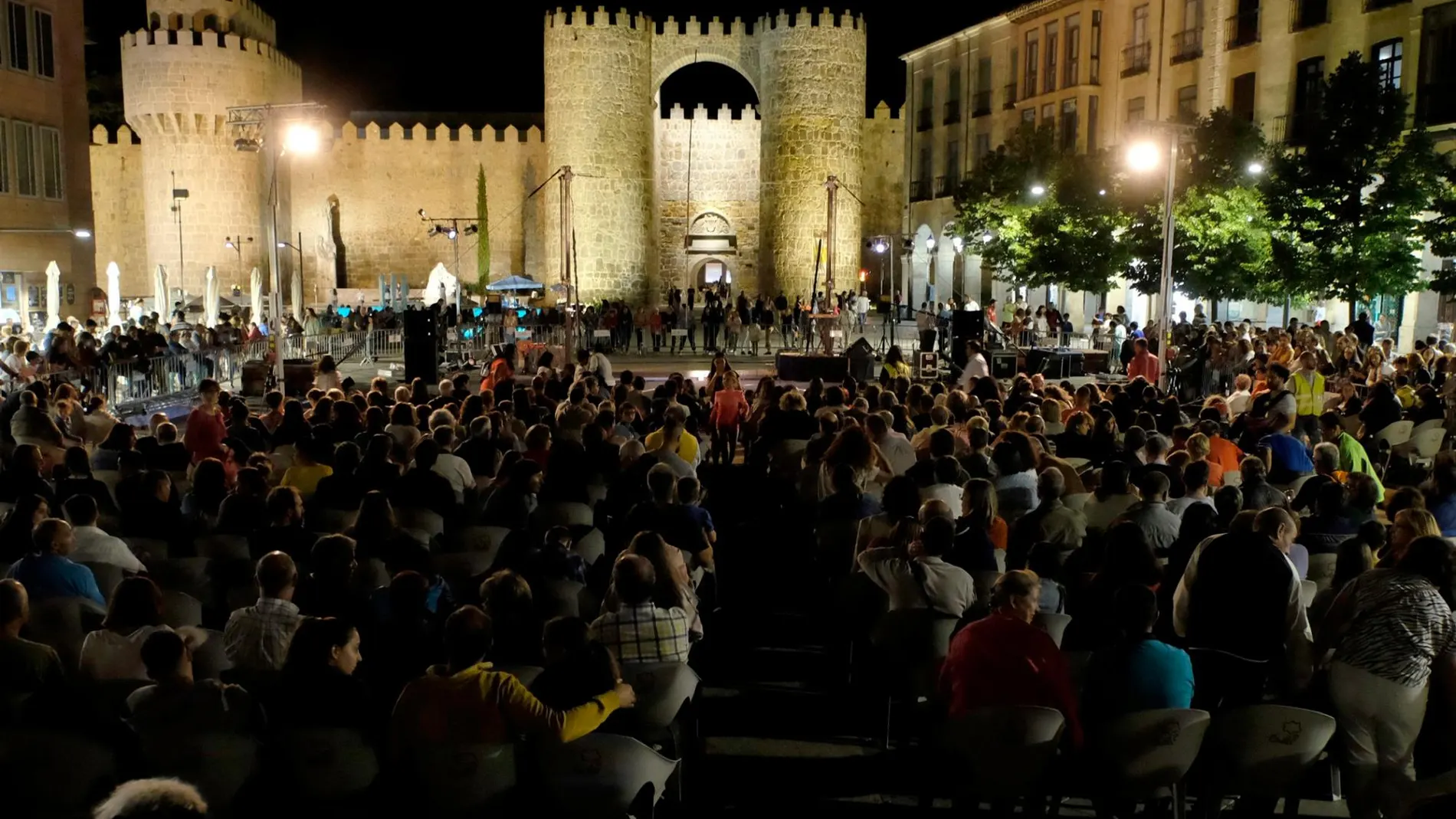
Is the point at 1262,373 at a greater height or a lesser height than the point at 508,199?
lesser

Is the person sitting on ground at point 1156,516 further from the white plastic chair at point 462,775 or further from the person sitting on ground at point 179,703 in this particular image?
the person sitting on ground at point 179,703

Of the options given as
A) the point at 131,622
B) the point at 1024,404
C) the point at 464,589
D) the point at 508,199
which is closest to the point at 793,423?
the point at 1024,404

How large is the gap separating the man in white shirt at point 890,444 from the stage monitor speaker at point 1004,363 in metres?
11.0

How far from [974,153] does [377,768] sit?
3625 centimetres

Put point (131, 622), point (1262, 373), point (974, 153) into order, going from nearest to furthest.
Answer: point (131, 622) < point (1262, 373) < point (974, 153)

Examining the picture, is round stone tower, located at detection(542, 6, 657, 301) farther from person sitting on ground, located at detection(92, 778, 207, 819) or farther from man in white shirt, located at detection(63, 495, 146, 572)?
person sitting on ground, located at detection(92, 778, 207, 819)

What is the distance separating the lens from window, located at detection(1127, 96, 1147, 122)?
30844 mm

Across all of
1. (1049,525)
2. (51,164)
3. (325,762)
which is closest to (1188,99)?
(51,164)

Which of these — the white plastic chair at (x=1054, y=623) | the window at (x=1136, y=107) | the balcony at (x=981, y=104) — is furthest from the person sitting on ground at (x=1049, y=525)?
the balcony at (x=981, y=104)

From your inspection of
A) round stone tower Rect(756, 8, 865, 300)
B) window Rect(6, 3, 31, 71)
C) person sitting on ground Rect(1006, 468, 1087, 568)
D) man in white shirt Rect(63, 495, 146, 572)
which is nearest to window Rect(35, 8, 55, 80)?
window Rect(6, 3, 31, 71)

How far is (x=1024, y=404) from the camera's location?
35.4ft

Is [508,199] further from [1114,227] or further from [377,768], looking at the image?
[377,768]

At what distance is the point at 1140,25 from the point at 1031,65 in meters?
4.47

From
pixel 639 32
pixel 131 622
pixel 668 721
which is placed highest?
pixel 639 32
